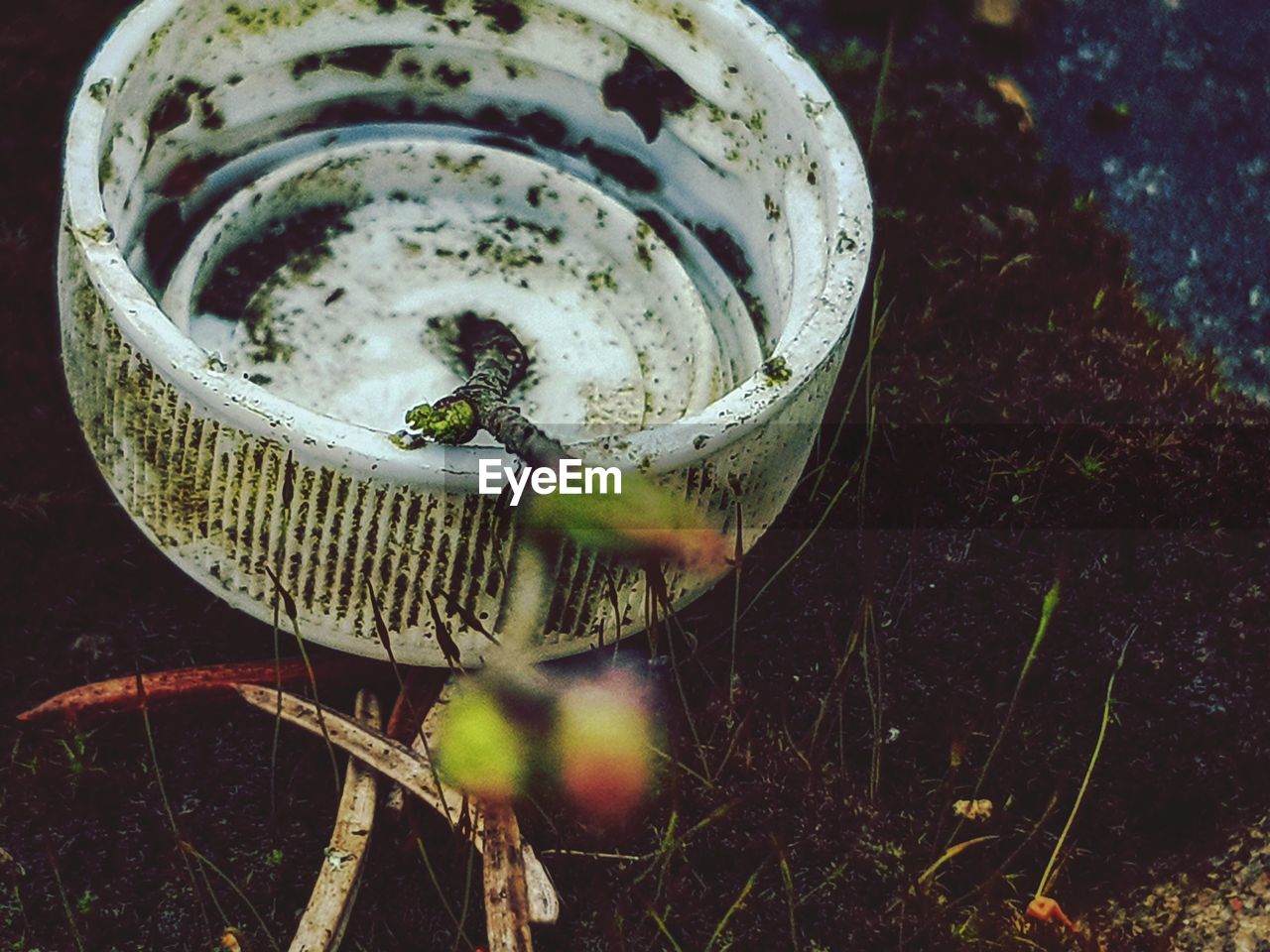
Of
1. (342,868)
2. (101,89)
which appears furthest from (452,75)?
(342,868)

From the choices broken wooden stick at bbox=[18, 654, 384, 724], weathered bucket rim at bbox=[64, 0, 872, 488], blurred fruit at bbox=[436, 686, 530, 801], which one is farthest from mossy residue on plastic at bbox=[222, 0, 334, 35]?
blurred fruit at bbox=[436, 686, 530, 801]

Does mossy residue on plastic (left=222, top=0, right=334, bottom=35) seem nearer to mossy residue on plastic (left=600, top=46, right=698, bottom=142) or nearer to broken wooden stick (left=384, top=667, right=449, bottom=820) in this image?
mossy residue on plastic (left=600, top=46, right=698, bottom=142)

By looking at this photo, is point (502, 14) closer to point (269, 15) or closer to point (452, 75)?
point (452, 75)

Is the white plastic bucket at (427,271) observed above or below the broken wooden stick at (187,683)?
above

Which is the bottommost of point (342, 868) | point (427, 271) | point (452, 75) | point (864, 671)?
point (342, 868)

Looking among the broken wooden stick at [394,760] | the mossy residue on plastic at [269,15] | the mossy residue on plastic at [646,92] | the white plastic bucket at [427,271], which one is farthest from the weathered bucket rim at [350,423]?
the broken wooden stick at [394,760]

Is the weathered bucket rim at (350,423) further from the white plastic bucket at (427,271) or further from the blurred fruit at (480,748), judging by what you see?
the blurred fruit at (480,748)
